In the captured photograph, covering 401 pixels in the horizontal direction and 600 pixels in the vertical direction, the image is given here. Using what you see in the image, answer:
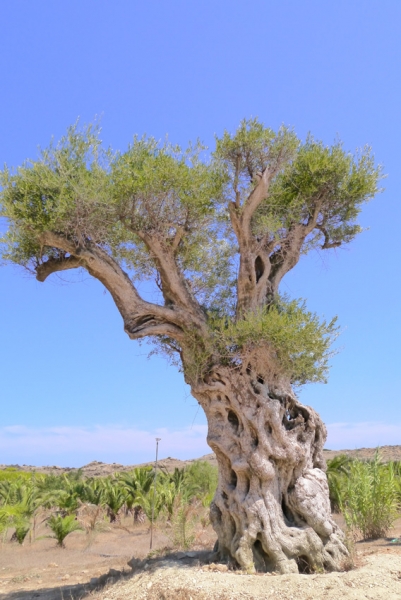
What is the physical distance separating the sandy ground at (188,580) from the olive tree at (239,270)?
0.58 m

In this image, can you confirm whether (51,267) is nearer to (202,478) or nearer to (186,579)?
(186,579)

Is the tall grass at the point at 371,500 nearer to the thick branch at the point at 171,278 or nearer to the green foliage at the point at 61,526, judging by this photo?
the thick branch at the point at 171,278

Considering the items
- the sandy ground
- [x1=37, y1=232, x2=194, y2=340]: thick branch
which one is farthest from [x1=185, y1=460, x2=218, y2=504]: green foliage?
[x1=37, y1=232, x2=194, y2=340]: thick branch

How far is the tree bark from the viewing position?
28.7 feet

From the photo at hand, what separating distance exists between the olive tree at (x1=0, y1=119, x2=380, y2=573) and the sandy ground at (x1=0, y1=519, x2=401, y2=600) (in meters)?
0.58

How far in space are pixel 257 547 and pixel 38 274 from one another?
6497 millimetres

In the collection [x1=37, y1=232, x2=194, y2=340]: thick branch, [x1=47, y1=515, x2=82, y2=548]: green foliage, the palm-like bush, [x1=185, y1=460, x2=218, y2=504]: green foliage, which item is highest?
[x1=37, y1=232, x2=194, y2=340]: thick branch

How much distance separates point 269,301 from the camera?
425 inches

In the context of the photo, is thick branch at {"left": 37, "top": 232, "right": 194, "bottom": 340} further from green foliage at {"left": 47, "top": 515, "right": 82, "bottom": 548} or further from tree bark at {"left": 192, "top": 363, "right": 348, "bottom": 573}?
green foliage at {"left": 47, "top": 515, "right": 82, "bottom": 548}

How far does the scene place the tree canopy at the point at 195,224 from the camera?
31.7 feet

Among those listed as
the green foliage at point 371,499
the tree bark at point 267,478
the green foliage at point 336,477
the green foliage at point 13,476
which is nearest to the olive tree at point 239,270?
the tree bark at point 267,478

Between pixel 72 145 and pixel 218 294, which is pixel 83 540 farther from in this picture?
pixel 72 145

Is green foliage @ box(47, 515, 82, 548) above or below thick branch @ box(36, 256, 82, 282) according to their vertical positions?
below

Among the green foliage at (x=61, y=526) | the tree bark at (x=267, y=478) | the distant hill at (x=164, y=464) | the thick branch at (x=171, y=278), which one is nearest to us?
the tree bark at (x=267, y=478)
